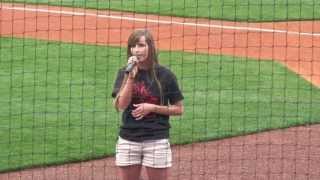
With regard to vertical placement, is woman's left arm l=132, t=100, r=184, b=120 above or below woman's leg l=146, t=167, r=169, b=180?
above

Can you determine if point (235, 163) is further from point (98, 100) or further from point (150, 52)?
point (98, 100)

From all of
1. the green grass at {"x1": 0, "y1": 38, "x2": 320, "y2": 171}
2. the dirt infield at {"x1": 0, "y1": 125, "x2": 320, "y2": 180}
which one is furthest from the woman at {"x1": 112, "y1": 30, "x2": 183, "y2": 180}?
the green grass at {"x1": 0, "y1": 38, "x2": 320, "y2": 171}

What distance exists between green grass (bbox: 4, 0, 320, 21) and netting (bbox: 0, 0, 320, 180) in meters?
0.04

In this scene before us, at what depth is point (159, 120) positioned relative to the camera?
224 inches

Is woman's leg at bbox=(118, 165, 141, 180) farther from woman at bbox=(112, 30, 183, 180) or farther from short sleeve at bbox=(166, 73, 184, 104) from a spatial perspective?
short sleeve at bbox=(166, 73, 184, 104)

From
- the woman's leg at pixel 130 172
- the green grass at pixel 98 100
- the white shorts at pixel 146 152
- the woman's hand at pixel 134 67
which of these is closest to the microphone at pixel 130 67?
the woman's hand at pixel 134 67

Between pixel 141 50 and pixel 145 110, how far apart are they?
40cm

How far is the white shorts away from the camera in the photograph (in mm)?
5613

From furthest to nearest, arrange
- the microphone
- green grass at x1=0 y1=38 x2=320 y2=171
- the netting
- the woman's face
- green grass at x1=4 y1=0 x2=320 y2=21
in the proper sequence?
1. green grass at x1=4 y1=0 x2=320 y2=21
2. green grass at x1=0 y1=38 x2=320 y2=171
3. the netting
4. the woman's face
5. the microphone

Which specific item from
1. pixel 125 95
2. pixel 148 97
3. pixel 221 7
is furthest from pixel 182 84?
pixel 221 7

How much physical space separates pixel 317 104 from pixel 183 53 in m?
3.40

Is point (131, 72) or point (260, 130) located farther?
point (260, 130)

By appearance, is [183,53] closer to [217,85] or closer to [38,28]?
[217,85]

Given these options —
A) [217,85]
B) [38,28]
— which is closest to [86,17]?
[38,28]
